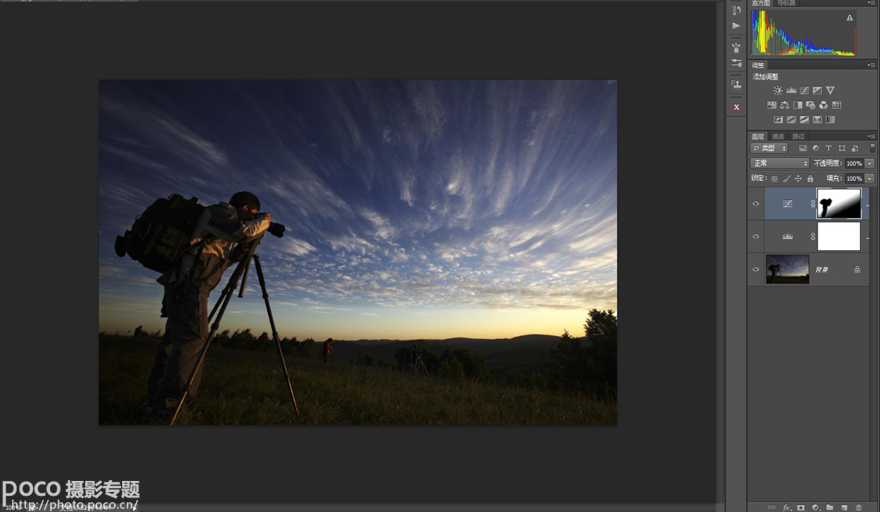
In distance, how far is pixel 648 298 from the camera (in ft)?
10.7

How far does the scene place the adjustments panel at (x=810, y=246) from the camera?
277cm

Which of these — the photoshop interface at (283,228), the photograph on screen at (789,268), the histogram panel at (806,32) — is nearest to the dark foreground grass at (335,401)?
the photoshop interface at (283,228)

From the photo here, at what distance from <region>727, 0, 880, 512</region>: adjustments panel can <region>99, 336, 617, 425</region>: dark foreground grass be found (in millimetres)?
1508

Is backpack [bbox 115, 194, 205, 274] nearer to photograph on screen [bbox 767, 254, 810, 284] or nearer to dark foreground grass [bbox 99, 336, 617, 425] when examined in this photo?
dark foreground grass [bbox 99, 336, 617, 425]

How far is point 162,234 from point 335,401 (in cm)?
284

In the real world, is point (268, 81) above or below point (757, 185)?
above

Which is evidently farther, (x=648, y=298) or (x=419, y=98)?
(x=419, y=98)

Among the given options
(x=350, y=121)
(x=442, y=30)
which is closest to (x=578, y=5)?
(x=442, y=30)

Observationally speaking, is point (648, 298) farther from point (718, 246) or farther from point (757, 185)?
point (757, 185)

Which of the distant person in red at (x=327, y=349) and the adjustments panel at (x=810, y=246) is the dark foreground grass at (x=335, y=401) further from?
the distant person in red at (x=327, y=349)

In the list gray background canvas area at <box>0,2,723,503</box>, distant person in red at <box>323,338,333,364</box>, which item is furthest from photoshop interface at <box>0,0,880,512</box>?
distant person in red at <box>323,338,333,364</box>

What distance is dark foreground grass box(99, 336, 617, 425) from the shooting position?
3.43 m

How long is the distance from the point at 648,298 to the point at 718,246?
825mm

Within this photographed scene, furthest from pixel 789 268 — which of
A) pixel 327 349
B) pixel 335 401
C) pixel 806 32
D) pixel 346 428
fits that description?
pixel 327 349
